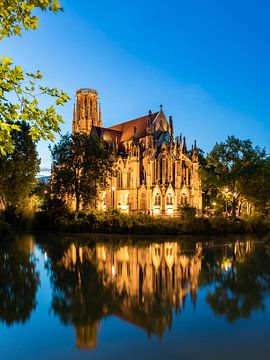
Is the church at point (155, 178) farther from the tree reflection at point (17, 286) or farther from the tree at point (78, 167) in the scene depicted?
the tree reflection at point (17, 286)

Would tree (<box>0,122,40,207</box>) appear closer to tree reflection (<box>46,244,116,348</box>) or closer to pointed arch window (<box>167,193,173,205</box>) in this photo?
tree reflection (<box>46,244,116,348</box>)

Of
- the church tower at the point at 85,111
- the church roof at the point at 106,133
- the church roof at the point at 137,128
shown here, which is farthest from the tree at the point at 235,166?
the church tower at the point at 85,111

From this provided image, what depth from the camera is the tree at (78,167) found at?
4298 cm

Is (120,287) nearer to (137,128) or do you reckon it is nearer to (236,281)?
(236,281)

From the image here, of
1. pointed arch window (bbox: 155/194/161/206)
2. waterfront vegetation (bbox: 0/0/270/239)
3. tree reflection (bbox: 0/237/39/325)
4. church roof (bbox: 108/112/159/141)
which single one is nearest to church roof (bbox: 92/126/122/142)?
church roof (bbox: 108/112/159/141)

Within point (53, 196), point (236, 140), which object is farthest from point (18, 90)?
point (236, 140)

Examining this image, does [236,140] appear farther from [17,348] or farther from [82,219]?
[17,348]

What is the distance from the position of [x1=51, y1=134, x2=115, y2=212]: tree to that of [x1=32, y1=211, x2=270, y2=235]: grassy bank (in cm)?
398

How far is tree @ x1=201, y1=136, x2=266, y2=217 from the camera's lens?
4634cm

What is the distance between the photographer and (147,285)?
13.7m

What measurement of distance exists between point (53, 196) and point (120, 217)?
32.5 ft

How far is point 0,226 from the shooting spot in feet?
99.0

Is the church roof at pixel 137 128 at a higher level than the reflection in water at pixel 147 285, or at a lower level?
higher

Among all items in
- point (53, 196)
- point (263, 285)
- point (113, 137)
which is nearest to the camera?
point (263, 285)
